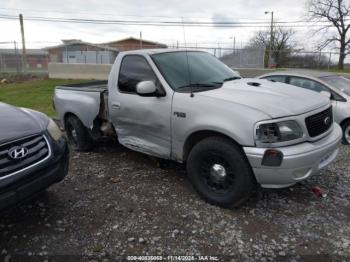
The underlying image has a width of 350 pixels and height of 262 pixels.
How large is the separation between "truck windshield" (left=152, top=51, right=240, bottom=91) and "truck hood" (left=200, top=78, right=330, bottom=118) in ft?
1.03

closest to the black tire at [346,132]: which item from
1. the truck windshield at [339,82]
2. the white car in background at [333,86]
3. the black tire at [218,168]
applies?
the white car in background at [333,86]

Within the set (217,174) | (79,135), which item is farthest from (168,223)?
(79,135)

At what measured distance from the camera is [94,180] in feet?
14.7

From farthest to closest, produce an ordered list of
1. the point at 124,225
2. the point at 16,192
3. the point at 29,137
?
the point at 124,225 → the point at 29,137 → the point at 16,192

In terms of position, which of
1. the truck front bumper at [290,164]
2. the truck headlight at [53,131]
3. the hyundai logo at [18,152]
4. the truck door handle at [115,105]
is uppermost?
the truck door handle at [115,105]

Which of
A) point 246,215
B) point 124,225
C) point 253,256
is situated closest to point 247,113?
point 246,215

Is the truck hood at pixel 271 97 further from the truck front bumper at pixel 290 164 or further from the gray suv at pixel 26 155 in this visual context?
the gray suv at pixel 26 155

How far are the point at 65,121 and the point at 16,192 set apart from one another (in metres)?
3.28

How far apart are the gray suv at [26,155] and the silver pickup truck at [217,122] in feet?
3.94

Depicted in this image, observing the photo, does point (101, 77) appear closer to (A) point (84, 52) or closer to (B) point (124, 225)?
(A) point (84, 52)

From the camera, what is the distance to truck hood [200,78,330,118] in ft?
10.4

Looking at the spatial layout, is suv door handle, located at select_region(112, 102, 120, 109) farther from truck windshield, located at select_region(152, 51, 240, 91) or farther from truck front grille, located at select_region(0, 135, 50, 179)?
truck front grille, located at select_region(0, 135, 50, 179)

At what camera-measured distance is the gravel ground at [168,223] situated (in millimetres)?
2885

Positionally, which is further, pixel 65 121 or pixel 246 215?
pixel 65 121
